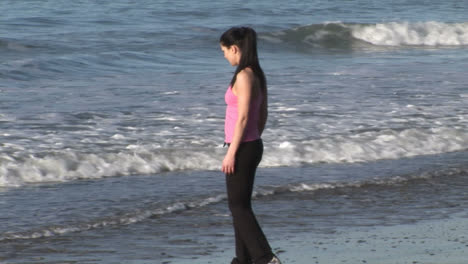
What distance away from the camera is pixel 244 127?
16.5 ft

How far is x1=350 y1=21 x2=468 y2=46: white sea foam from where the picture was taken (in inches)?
981

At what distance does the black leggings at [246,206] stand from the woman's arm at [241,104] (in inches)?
2.2

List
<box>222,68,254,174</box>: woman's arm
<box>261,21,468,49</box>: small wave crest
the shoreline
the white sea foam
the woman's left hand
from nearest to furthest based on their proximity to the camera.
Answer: <box>222,68,254,174</box>: woman's arm
the woman's left hand
the shoreline
<box>261,21,468,49</box>: small wave crest
the white sea foam

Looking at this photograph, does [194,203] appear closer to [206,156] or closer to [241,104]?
[206,156]

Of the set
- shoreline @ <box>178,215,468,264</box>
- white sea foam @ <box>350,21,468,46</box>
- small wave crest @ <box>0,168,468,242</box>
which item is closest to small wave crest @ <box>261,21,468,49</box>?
white sea foam @ <box>350,21,468,46</box>

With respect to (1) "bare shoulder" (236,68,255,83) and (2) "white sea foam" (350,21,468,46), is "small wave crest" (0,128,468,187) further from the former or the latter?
(2) "white sea foam" (350,21,468,46)

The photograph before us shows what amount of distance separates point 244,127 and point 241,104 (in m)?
0.13

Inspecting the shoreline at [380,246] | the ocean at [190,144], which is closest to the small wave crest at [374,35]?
the ocean at [190,144]

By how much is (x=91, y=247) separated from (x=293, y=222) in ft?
5.06

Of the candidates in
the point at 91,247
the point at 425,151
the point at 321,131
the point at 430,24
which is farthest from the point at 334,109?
the point at 430,24

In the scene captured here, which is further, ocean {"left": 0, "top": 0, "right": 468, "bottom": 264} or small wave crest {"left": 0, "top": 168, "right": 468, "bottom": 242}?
ocean {"left": 0, "top": 0, "right": 468, "bottom": 264}

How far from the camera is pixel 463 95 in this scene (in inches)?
534

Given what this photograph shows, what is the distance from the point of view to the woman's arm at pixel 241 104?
4.96 metres

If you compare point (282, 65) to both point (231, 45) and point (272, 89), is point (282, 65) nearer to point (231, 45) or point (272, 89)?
point (272, 89)
